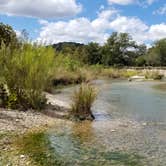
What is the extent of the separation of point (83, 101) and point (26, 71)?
2.88 m

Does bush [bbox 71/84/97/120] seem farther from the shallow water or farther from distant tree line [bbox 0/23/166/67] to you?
distant tree line [bbox 0/23/166/67]

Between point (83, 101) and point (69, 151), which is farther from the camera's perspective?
point (83, 101)

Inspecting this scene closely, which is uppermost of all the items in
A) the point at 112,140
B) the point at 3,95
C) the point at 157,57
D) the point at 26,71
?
the point at 157,57

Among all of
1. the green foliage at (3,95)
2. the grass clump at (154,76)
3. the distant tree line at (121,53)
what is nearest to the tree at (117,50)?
the distant tree line at (121,53)

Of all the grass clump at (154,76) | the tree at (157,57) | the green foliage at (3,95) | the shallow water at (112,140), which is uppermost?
the tree at (157,57)

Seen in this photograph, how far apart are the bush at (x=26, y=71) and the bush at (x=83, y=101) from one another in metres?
1.74

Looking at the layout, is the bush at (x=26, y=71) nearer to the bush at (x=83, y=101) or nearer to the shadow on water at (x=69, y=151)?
the bush at (x=83, y=101)

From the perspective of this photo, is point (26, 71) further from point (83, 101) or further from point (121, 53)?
point (121, 53)

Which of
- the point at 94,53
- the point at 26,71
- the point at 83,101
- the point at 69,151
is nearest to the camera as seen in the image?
the point at 69,151

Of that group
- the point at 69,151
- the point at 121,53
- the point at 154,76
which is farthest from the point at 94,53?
the point at 69,151

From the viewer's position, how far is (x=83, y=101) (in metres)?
17.9

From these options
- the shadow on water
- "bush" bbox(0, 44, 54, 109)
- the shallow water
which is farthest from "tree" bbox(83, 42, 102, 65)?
the shadow on water

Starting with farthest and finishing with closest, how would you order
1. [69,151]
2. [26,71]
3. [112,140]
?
[26,71]
[112,140]
[69,151]

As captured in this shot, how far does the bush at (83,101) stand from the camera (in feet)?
58.3
